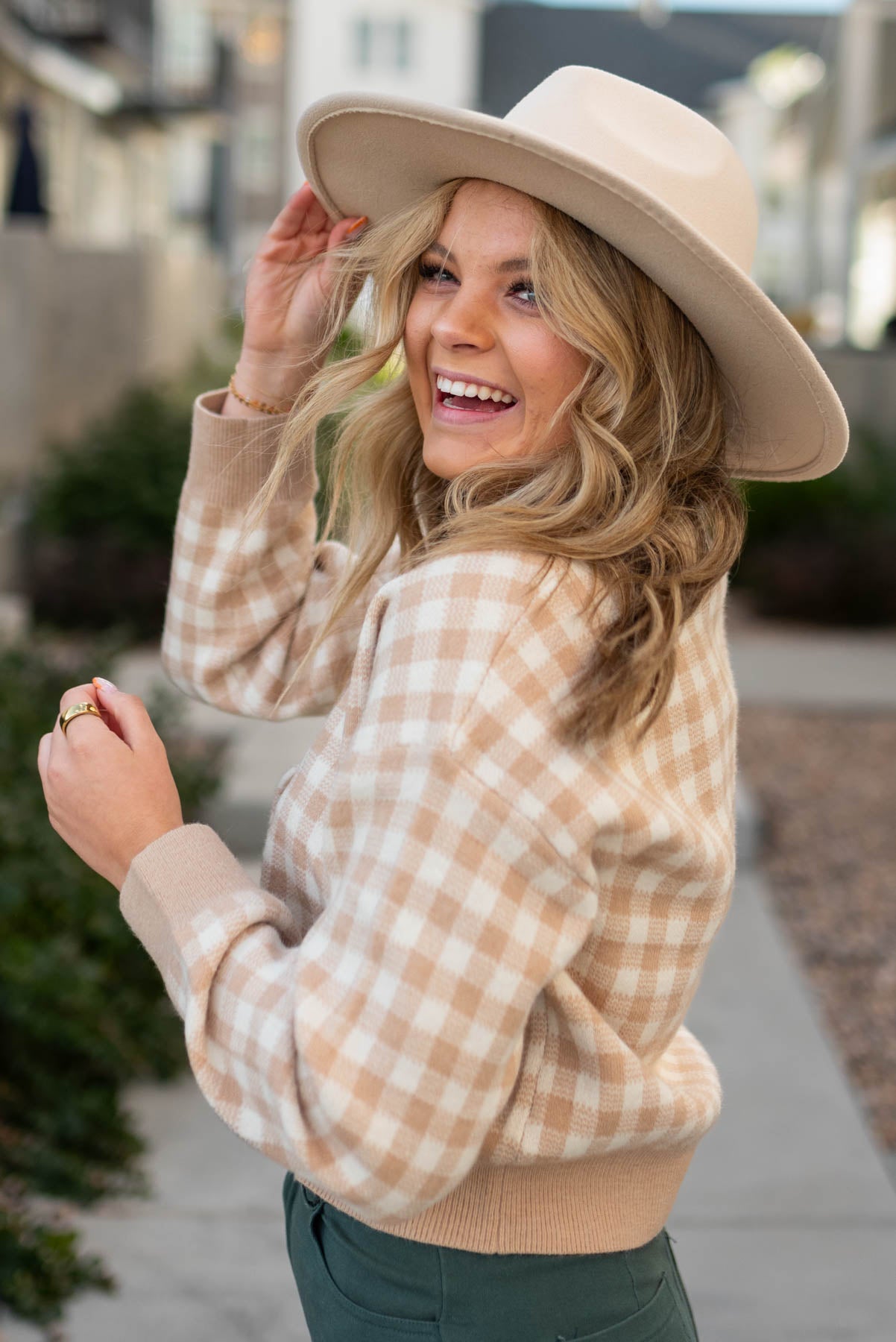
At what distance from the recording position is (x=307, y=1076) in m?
1.15

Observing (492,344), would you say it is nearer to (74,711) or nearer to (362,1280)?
(74,711)

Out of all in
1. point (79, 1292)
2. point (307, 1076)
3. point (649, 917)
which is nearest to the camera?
point (307, 1076)

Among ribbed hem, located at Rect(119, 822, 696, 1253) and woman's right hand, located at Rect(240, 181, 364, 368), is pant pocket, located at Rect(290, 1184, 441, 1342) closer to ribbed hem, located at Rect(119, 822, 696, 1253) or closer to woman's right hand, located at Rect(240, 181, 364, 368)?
ribbed hem, located at Rect(119, 822, 696, 1253)

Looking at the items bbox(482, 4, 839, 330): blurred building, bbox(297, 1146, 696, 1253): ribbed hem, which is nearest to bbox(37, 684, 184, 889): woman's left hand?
bbox(297, 1146, 696, 1253): ribbed hem

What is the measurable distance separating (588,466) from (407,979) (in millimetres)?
480

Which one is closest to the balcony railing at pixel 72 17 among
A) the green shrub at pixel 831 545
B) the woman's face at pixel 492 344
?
the green shrub at pixel 831 545

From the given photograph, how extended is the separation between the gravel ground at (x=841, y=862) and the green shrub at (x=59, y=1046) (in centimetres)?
165

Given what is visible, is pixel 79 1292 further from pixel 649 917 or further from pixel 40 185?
pixel 40 185

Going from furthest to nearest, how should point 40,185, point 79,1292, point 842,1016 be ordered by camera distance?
point 40,185 < point 842,1016 < point 79,1292

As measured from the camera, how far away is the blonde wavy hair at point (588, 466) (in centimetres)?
123

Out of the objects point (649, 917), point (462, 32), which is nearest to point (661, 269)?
point (649, 917)

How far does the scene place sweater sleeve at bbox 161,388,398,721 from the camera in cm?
177

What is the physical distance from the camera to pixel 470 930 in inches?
44.3

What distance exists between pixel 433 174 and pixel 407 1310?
107cm
